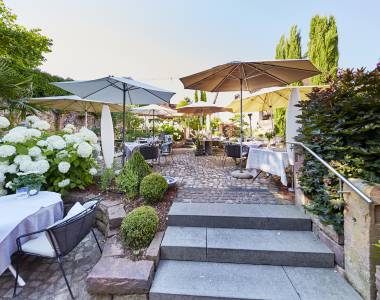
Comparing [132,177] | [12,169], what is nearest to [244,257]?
[132,177]

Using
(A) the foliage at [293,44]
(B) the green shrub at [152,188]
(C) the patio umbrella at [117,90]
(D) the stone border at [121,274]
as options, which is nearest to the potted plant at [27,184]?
(D) the stone border at [121,274]

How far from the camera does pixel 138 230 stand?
2338mm

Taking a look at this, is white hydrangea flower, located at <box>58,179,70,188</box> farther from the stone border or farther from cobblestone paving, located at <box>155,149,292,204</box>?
cobblestone paving, located at <box>155,149,292,204</box>

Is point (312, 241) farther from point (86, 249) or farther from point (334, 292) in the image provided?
point (86, 249)

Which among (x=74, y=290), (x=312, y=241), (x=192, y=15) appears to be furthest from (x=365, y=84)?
(x=192, y=15)

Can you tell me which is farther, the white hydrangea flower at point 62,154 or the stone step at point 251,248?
the white hydrangea flower at point 62,154

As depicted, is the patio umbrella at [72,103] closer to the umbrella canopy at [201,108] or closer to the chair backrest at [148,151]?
Answer: the chair backrest at [148,151]

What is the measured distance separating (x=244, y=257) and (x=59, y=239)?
2.02 meters

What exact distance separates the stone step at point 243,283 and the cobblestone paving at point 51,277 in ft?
2.76

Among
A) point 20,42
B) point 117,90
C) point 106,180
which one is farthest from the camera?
point 20,42

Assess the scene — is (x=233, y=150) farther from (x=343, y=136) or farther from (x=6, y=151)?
(x=6, y=151)

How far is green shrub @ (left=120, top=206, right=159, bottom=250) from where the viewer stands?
2.33 meters

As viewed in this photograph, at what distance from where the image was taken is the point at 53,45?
35.9 feet

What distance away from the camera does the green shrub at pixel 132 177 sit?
3325 mm
